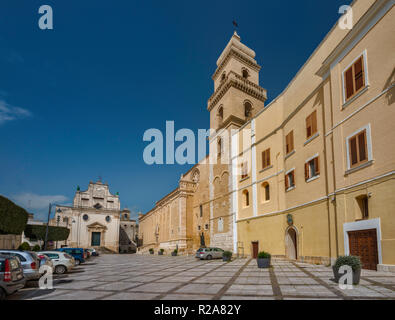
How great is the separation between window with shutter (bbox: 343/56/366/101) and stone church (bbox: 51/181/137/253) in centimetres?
5121

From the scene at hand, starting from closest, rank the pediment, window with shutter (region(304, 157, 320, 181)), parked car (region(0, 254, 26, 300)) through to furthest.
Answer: parked car (region(0, 254, 26, 300)) → window with shutter (region(304, 157, 320, 181)) → the pediment

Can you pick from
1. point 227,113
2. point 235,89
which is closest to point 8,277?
point 227,113

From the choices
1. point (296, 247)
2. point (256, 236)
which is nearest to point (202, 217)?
point (256, 236)

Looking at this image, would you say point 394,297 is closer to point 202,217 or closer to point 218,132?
point 218,132

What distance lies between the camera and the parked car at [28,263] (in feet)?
38.1

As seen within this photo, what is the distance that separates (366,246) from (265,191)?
38.7 feet

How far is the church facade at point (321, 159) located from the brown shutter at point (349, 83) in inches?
2.1

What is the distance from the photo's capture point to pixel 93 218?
56469 mm

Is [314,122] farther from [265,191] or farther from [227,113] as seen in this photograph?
[227,113]

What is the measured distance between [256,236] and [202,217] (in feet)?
52.0

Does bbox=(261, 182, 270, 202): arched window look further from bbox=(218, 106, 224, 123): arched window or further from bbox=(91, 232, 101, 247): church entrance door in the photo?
bbox=(91, 232, 101, 247): church entrance door

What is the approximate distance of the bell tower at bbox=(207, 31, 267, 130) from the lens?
112ft

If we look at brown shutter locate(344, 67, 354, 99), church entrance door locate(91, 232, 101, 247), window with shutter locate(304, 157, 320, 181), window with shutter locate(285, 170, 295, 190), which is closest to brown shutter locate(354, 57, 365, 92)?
brown shutter locate(344, 67, 354, 99)

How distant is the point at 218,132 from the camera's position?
35.1m
